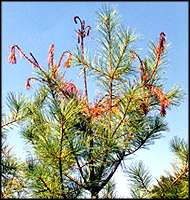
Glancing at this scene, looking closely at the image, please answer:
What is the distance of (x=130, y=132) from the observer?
312 centimetres

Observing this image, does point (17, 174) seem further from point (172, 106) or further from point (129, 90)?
point (172, 106)

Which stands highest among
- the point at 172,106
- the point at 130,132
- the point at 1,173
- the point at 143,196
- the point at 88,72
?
the point at 88,72

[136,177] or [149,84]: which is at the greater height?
[149,84]

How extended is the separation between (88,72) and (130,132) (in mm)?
667

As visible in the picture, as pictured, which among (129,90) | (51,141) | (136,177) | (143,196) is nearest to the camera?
(51,141)

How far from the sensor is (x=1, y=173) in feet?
10.4

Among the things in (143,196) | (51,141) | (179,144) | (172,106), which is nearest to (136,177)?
(143,196)

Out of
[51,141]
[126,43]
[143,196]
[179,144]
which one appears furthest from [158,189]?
[126,43]

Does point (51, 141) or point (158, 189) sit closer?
point (51, 141)

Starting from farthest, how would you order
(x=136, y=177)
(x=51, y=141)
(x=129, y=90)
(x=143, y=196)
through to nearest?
1. (x=136, y=177)
2. (x=143, y=196)
3. (x=129, y=90)
4. (x=51, y=141)

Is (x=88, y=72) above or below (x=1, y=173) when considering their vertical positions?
above

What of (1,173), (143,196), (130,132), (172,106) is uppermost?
(172,106)

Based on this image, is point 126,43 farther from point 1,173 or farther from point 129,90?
point 1,173

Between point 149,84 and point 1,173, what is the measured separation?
56.6 inches
